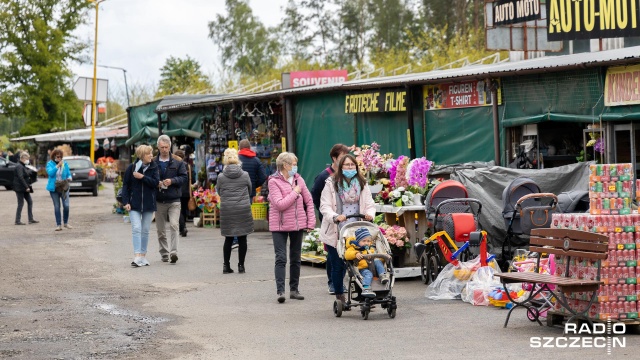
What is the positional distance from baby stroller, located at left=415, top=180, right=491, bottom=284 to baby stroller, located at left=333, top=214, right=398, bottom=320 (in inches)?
68.1

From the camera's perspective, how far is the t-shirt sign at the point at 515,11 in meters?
24.2

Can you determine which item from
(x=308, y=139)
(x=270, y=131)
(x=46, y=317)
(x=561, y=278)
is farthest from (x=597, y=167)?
(x=270, y=131)

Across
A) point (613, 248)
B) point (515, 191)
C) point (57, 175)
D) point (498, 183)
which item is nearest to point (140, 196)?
point (498, 183)

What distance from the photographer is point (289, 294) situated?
13.2 meters

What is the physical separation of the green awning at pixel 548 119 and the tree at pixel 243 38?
67.4 m

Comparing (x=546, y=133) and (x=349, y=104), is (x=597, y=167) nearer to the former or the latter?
(x=546, y=133)

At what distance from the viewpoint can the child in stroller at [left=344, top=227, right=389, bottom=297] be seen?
445 inches

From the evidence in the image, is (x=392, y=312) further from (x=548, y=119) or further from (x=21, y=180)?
(x=21, y=180)

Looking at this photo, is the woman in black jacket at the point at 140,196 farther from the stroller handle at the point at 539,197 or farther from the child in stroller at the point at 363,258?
the stroller handle at the point at 539,197

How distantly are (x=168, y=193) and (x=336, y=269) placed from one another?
5986mm

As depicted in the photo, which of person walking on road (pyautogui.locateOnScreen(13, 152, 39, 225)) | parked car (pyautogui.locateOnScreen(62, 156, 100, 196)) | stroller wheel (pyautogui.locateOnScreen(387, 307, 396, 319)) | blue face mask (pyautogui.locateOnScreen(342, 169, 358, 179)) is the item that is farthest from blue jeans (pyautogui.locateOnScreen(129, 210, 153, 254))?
parked car (pyautogui.locateOnScreen(62, 156, 100, 196))

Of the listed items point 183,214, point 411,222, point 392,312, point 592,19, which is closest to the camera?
point 392,312

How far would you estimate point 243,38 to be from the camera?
84.9 metres

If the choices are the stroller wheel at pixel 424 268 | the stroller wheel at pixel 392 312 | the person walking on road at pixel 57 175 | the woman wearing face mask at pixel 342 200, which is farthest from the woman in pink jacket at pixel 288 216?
the person walking on road at pixel 57 175
